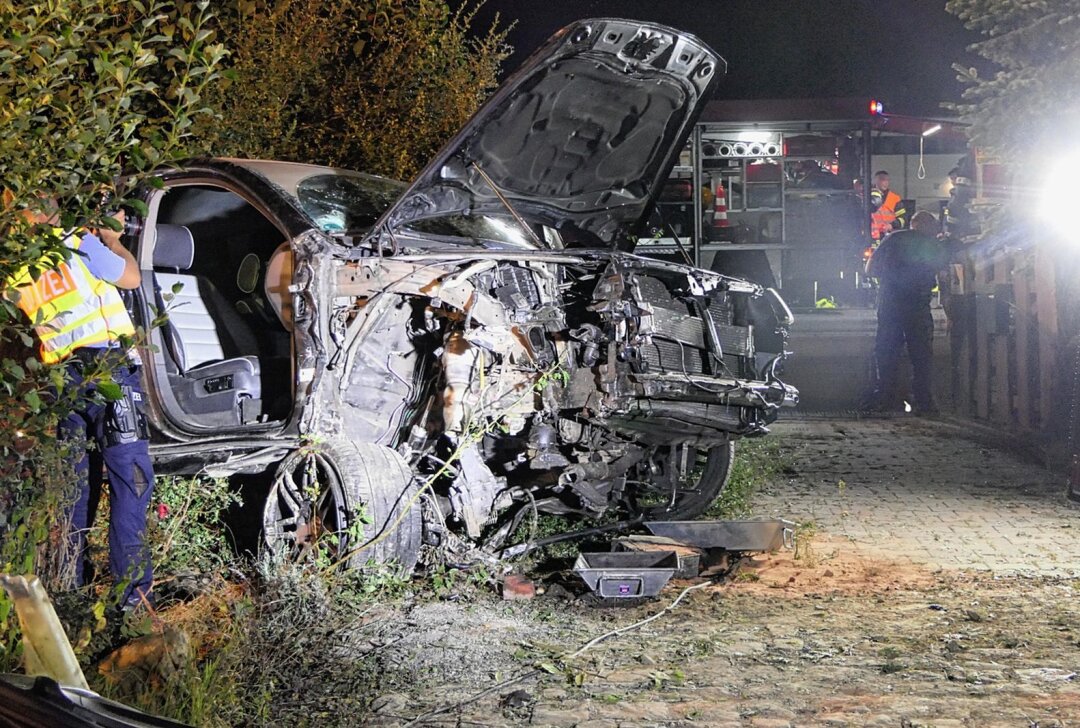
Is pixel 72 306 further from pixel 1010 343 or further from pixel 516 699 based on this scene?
pixel 1010 343

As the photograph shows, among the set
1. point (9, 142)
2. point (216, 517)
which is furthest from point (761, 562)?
point (9, 142)

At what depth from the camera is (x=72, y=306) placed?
175 inches

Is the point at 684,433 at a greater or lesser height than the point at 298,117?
lesser

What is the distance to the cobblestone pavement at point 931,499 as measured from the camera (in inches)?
228

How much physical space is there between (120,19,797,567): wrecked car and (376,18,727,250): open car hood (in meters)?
0.01

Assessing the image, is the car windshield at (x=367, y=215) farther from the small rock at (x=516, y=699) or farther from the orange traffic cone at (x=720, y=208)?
the orange traffic cone at (x=720, y=208)

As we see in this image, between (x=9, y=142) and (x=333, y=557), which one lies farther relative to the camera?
(x=333, y=557)

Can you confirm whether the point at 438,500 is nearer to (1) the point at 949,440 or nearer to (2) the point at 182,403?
(2) the point at 182,403

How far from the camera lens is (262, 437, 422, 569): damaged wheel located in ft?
15.5

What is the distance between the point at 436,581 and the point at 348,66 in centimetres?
854

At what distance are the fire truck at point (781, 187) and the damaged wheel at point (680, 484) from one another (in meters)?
9.75

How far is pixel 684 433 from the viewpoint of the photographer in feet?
18.4

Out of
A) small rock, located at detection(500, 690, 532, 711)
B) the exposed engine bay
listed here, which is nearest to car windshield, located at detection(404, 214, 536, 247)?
the exposed engine bay

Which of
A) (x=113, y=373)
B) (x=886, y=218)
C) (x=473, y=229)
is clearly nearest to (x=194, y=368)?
(x=113, y=373)
